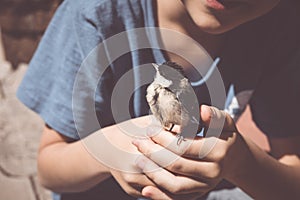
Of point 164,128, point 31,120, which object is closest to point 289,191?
point 164,128

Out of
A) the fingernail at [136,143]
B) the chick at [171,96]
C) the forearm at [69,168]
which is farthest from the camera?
the forearm at [69,168]

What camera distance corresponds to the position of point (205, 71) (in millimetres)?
701

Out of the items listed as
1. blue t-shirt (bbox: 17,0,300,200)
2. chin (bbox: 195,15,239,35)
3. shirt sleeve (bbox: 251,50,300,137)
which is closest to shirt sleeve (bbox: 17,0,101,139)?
blue t-shirt (bbox: 17,0,300,200)

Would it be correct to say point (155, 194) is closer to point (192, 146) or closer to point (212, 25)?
point (192, 146)

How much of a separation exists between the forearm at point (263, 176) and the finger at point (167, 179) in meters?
0.08

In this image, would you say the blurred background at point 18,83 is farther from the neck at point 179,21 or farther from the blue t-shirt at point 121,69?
the neck at point 179,21

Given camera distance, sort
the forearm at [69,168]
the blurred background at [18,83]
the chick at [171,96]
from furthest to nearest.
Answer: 1. the blurred background at [18,83]
2. the forearm at [69,168]
3. the chick at [171,96]

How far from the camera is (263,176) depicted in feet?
2.10

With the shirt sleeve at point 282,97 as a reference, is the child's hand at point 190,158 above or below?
above

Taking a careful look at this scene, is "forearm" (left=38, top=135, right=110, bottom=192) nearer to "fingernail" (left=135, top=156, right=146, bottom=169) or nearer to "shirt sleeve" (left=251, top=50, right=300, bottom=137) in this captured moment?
"fingernail" (left=135, top=156, right=146, bottom=169)

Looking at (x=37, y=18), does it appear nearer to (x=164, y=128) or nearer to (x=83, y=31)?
(x=83, y=31)

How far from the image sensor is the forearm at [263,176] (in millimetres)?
616

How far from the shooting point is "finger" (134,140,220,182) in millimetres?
520

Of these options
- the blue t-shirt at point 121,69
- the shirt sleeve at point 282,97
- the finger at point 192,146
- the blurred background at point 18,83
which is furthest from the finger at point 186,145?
the blurred background at point 18,83
